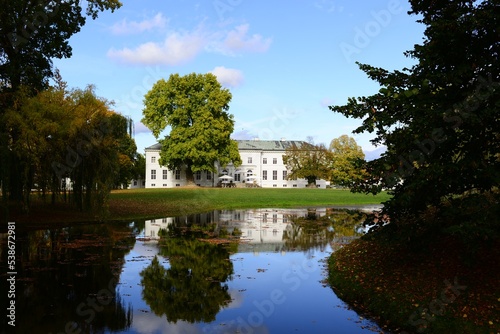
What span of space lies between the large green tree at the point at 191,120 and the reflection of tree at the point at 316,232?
3170 cm

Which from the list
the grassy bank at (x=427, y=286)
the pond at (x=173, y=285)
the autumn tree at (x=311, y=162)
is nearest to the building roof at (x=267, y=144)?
the autumn tree at (x=311, y=162)

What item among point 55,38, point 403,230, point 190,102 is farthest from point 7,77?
point 190,102

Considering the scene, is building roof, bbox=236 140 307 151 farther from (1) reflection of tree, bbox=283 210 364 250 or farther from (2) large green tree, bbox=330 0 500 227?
(2) large green tree, bbox=330 0 500 227

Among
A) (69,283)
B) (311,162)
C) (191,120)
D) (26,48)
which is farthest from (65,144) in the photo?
(311,162)

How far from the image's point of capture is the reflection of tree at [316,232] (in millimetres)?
16000

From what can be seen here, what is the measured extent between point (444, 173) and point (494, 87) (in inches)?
65.1

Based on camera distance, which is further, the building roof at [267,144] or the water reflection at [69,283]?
the building roof at [267,144]

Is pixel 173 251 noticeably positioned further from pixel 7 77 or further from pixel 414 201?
pixel 7 77

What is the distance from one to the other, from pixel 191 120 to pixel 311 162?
24.0 metres

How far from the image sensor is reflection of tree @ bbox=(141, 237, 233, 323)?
765cm

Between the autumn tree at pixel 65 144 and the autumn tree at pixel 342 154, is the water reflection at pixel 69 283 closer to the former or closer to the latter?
the autumn tree at pixel 65 144

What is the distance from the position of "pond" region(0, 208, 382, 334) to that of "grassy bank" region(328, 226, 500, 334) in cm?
58

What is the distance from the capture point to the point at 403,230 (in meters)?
8.02

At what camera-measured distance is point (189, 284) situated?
9422 mm
